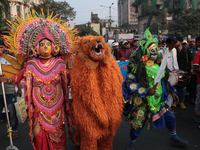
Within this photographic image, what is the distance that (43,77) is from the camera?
8.15ft

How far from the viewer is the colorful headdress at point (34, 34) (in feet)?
8.20

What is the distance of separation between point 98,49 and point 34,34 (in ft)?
3.20

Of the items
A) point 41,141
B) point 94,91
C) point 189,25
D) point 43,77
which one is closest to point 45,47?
point 43,77

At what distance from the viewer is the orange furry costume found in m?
2.16

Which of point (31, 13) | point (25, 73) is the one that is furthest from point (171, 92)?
point (31, 13)

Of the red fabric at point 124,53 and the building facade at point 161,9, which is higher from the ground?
the building facade at point 161,9

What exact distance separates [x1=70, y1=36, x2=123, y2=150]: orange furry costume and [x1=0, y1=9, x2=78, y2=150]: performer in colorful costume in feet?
1.32

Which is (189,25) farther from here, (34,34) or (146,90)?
(34,34)

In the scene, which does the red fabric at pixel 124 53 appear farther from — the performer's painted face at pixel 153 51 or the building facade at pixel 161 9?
the building facade at pixel 161 9

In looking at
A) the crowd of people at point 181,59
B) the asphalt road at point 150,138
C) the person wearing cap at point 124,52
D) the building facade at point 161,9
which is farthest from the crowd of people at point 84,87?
the building facade at point 161,9

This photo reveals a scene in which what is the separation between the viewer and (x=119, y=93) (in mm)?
2293

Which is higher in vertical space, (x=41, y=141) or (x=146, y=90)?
(x=146, y=90)

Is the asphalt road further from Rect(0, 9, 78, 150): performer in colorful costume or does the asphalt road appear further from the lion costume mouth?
the lion costume mouth

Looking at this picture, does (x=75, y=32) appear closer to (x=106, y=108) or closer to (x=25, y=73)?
(x=25, y=73)
